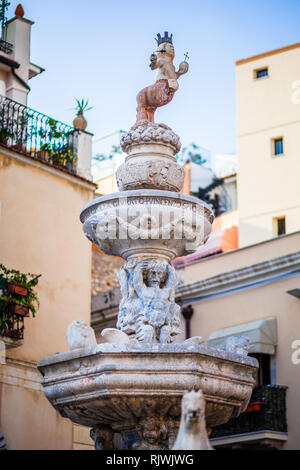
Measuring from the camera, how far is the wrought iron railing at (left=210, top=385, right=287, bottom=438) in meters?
19.5

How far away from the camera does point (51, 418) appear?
17578 mm

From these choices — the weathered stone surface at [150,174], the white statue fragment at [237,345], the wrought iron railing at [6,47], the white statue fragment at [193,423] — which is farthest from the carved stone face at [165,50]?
the wrought iron railing at [6,47]

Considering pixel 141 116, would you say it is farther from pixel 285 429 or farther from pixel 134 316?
pixel 285 429

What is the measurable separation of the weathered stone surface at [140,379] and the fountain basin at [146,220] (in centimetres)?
137

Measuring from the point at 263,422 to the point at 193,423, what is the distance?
1263cm

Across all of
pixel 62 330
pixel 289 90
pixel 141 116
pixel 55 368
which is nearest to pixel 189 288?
pixel 62 330

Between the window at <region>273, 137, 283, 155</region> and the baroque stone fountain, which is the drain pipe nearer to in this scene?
the window at <region>273, 137, 283, 155</region>

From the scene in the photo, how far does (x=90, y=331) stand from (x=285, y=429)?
38.0ft

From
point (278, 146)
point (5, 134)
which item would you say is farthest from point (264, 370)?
point (278, 146)

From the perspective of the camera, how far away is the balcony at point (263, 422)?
767 inches

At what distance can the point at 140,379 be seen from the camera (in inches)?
334

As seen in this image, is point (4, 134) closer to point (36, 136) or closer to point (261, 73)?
point (36, 136)

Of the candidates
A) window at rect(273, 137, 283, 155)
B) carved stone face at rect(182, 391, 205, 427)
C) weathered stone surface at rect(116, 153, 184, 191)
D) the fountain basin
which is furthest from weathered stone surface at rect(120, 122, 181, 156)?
window at rect(273, 137, 283, 155)

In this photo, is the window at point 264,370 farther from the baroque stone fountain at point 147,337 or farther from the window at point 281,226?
the baroque stone fountain at point 147,337
